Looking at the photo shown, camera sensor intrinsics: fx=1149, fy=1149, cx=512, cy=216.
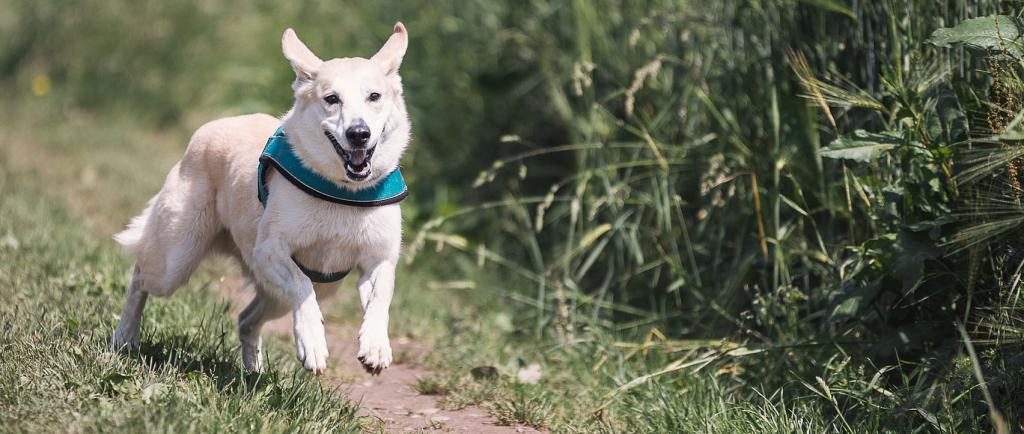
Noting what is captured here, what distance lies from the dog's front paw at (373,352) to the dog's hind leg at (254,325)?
35.8 inches

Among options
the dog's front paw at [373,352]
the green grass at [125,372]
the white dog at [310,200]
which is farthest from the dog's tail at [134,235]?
the dog's front paw at [373,352]

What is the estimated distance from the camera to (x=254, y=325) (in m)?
4.53

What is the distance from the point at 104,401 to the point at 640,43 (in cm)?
379

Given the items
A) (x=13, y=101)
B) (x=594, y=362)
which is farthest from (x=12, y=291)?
(x=13, y=101)

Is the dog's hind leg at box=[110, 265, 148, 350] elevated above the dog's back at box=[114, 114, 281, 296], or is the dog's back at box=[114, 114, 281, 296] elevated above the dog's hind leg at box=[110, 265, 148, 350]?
the dog's back at box=[114, 114, 281, 296]

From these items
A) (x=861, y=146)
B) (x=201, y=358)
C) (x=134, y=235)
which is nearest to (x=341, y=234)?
(x=201, y=358)

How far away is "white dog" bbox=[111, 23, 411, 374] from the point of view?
3.71 m

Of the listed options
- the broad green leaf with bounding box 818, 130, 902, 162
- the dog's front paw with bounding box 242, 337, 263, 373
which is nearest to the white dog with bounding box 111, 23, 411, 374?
the dog's front paw with bounding box 242, 337, 263, 373

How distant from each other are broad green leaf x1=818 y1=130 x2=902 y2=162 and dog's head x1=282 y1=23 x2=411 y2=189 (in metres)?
1.52

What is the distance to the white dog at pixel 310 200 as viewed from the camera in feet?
12.2

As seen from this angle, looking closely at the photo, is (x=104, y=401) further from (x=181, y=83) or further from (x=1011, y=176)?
(x=181, y=83)

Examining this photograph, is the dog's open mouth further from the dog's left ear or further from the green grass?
the green grass

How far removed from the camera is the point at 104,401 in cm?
348

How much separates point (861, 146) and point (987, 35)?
561mm
